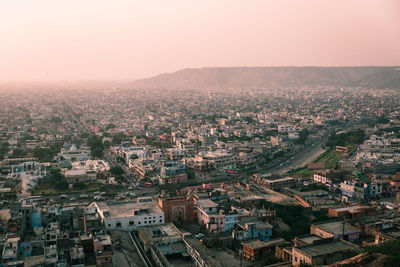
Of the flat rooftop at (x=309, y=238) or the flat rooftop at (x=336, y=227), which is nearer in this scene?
the flat rooftop at (x=309, y=238)

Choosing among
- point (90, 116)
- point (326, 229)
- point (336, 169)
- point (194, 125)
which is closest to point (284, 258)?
point (326, 229)

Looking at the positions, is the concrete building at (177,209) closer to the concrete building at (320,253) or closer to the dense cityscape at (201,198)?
the dense cityscape at (201,198)

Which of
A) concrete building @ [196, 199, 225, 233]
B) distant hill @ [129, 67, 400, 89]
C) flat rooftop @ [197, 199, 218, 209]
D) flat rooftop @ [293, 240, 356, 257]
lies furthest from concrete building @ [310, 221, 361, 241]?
distant hill @ [129, 67, 400, 89]

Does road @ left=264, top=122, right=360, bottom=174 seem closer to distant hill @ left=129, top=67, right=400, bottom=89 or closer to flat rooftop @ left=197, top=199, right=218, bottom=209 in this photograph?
flat rooftop @ left=197, top=199, right=218, bottom=209

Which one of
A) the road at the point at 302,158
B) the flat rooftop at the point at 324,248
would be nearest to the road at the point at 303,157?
the road at the point at 302,158

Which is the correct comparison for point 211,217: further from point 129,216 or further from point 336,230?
point 336,230
